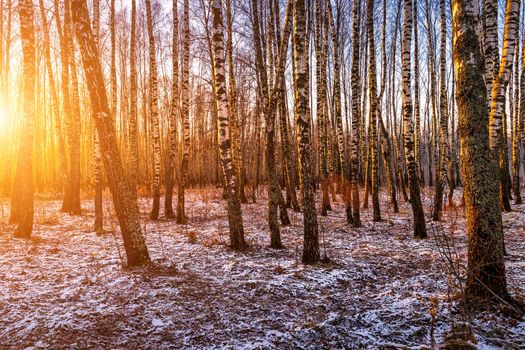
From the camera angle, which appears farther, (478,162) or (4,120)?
(4,120)

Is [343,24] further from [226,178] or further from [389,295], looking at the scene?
[389,295]

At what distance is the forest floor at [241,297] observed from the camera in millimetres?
3027

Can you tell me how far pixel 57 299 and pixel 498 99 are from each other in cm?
966

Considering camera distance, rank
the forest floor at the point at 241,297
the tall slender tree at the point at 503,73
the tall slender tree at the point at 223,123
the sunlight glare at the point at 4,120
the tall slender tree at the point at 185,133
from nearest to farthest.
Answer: the forest floor at the point at 241,297
the tall slender tree at the point at 223,123
the tall slender tree at the point at 503,73
the tall slender tree at the point at 185,133
the sunlight glare at the point at 4,120

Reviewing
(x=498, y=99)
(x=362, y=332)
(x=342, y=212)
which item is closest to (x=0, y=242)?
(x=362, y=332)

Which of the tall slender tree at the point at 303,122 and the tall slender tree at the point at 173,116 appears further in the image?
the tall slender tree at the point at 173,116

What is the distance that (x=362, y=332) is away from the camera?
3148 millimetres

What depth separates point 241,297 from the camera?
158 inches

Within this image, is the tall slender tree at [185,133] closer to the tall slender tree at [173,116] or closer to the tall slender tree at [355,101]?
the tall slender tree at [173,116]

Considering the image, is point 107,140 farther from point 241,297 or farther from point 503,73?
point 503,73

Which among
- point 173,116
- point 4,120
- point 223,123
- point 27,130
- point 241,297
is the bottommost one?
point 241,297

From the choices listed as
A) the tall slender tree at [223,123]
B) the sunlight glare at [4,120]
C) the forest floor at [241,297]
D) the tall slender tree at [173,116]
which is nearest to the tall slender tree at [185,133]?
the tall slender tree at [173,116]

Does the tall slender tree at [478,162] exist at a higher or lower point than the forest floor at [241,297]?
higher

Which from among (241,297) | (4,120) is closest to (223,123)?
(241,297)
